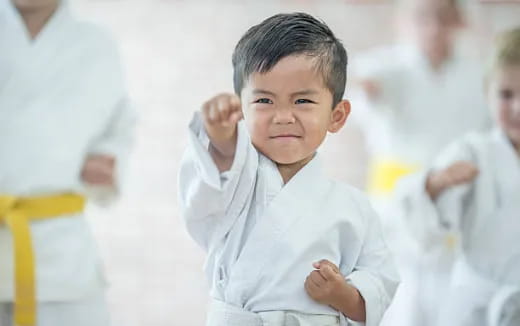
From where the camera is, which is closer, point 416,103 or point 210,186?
point 210,186

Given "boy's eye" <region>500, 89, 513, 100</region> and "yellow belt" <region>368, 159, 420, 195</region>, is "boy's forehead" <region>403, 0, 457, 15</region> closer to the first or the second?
"yellow belt" <region>368, 159, 420, 195</region>

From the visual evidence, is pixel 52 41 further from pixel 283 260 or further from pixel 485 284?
pixel 485 284

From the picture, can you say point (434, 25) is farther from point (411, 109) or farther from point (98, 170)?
point (98, 170)

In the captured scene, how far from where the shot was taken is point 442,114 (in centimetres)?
153

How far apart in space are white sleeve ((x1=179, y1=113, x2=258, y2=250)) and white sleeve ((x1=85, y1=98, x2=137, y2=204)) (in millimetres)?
381

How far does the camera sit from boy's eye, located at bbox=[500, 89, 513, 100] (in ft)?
3.25

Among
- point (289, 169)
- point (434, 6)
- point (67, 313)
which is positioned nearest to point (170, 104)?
point (434, 6)

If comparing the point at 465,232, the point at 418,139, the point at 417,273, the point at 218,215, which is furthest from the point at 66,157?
the point at 418,139

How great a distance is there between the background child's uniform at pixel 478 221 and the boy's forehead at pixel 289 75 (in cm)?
44

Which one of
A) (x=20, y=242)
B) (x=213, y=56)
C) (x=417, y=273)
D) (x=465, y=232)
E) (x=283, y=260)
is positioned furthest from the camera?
(x=213, y=56)

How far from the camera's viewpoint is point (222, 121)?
1.93 feet

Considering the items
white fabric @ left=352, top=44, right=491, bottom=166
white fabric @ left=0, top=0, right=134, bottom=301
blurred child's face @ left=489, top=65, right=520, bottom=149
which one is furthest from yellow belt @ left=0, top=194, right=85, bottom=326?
white fabric @ left=352, top=44, right=491, bottom=166

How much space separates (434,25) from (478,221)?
617 millimetres

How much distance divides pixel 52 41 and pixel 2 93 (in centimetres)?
9
